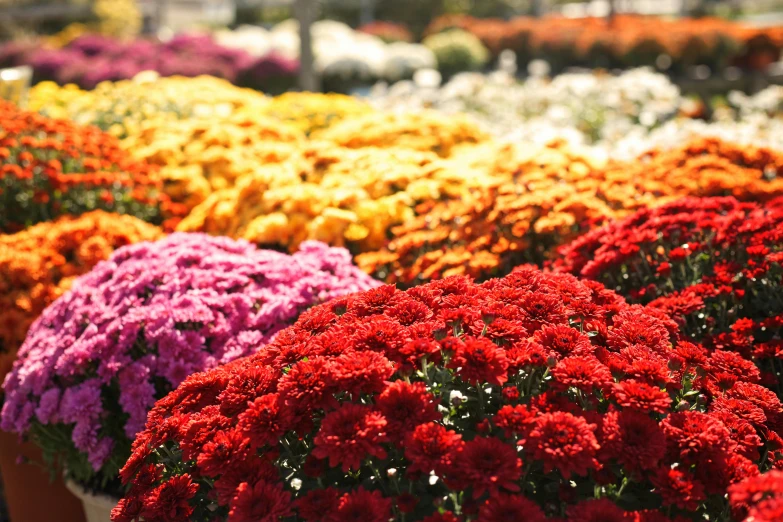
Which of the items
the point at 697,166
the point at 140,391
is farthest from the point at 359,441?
the point at 697,166

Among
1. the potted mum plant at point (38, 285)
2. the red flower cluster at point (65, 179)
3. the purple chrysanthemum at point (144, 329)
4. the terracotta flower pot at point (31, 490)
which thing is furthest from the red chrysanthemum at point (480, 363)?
the red flower cluster at point (65, 179)

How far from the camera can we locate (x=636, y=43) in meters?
15.9

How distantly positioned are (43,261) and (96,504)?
1.41 m

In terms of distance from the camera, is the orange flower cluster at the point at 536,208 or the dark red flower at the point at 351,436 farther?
the orange flower cluster at the point at 536,208

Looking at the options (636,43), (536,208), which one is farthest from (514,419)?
(636,43)

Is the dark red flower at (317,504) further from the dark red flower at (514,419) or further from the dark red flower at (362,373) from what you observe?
the dark red flower at (514,419)

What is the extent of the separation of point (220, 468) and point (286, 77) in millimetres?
13847

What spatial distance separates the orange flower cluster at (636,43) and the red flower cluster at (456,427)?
14.6 metres

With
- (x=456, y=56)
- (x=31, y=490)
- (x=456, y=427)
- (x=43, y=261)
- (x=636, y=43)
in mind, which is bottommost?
(x=31, y=490)

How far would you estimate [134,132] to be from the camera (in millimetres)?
6715

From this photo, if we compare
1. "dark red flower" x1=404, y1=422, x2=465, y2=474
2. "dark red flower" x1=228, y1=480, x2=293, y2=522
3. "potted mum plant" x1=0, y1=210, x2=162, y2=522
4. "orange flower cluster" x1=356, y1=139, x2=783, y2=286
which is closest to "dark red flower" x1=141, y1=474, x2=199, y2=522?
"dark red flower" x1=228, y1=480, x2=293, y2=522

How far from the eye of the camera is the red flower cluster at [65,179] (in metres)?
4.80

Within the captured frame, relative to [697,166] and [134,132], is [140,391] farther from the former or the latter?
[134,132]

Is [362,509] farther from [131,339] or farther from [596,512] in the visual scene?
[131,339]
